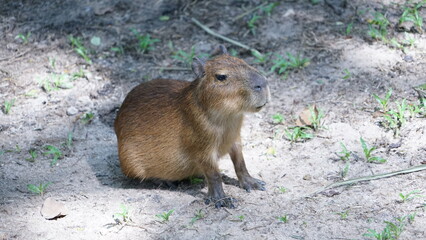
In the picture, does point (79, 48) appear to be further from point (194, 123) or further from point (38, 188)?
point (194, 123)

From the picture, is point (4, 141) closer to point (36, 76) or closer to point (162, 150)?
point (36, 76)

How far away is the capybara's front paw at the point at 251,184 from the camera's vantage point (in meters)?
4.64

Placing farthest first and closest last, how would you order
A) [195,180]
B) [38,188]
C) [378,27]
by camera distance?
[378,27] → [195,180] → [38,188]

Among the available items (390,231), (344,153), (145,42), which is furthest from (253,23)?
(390,231)

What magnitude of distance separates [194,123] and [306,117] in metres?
1.36

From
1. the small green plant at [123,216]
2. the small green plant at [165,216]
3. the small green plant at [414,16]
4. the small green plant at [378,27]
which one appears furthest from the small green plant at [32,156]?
the small green plant at [414,16]

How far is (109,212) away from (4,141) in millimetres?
1688

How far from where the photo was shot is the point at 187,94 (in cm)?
452

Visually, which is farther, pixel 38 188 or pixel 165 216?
pixel 38 188

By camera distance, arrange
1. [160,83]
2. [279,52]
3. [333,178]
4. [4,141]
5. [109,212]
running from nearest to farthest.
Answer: [109,212], [333,178], [160,83], [4,141], [279,52]

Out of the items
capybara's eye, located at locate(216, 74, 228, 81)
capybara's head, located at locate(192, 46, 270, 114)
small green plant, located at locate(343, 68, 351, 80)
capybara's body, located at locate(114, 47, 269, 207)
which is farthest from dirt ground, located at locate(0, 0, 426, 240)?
capybara's eye, located at locate(216, 74, 228, 81)

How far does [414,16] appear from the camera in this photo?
6172 mm

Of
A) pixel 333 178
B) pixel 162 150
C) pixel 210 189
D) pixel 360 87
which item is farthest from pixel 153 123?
pixel 360 87

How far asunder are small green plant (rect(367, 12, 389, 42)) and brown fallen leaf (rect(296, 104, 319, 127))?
1.18 m
